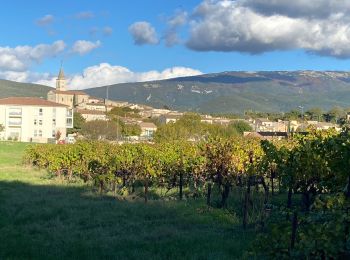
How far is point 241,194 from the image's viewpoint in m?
14.3

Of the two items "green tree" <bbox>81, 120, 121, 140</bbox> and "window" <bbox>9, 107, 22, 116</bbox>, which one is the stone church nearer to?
"window" <bbox>9, 107, 22, 116</bbox>

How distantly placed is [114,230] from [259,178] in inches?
190

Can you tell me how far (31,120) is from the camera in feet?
293

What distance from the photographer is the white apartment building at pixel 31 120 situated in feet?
291

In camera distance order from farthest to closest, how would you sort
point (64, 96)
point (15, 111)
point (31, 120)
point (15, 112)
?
1. point (64, 96)
2. point (31, 120)
3. point (15, 111)
4. point (15, 112)

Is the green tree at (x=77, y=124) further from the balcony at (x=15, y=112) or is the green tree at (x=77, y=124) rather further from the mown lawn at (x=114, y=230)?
the mown lawn at (x=114, y=230)

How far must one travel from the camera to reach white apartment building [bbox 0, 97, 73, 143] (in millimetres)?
88562

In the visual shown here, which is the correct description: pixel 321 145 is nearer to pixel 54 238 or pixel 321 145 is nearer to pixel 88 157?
pixel 54 238

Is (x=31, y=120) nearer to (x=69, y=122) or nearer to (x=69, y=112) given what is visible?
(x=69, y=122)

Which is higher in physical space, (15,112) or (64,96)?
(64,96)

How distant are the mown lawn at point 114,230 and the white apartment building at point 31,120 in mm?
77631

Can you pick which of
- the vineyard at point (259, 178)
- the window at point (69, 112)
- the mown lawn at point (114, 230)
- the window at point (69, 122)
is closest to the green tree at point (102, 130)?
the window at point (69, 122)

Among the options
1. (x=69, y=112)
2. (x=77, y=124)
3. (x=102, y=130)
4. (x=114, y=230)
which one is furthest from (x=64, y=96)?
(x=114, y=230)

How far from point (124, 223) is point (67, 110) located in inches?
3341
